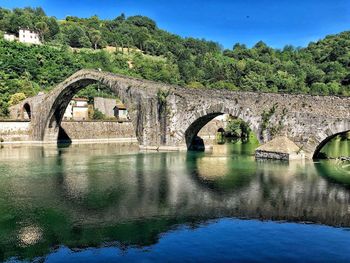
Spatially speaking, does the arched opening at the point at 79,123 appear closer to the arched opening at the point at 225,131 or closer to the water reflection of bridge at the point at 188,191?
the arched opening at the point at 225,131

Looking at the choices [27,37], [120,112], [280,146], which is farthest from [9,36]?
[280,146]

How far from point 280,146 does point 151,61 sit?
95.8 metres

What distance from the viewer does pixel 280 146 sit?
29797 mm

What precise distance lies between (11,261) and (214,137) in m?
47.8

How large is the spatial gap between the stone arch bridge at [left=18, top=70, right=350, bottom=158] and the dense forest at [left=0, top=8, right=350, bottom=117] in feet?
97.1

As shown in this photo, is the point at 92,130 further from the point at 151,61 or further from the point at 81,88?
the point at 151,61

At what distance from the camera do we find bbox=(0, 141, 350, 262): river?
11016mm

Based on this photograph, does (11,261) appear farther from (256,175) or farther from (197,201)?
(256,175)

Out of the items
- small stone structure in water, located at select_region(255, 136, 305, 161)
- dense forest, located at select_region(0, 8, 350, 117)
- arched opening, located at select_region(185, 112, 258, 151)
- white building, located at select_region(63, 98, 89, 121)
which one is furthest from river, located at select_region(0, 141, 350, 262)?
dense forest, located at select_region(0, 8, 350, 117)

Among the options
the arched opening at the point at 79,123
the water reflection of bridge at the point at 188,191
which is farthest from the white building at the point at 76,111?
the water reflection of bridge at the point at 188,191

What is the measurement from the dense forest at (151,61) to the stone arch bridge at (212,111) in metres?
29.6

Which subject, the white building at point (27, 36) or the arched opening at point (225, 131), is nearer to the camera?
the arched opening at point (225, 131)

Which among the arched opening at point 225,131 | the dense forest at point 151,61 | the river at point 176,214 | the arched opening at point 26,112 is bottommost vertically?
the river at point 176,214

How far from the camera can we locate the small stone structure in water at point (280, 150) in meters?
28.8
